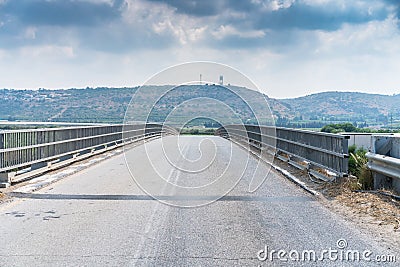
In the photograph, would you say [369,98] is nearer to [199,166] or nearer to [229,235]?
[199,166]

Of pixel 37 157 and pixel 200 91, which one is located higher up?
pixel 200 91

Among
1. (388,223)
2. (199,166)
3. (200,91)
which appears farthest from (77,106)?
(388,223)

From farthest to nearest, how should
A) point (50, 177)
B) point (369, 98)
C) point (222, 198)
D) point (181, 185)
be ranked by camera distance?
point (369, 98)
point (50, 177)
point (181, 185)
point (222, 198)

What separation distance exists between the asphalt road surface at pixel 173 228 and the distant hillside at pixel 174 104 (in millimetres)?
11693

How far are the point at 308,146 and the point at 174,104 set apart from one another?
9541mm

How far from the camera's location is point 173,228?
24.9 ft

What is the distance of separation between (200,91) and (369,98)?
36.0 m

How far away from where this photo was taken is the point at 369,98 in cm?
5341

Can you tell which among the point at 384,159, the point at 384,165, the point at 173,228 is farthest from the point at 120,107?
the point at 173,228

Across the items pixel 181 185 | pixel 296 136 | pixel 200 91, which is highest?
pixel 200 91

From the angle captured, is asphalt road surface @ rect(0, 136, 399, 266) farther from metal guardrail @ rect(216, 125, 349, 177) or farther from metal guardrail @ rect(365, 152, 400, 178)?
metal guardrail @ rect(365, 152, 400, 178)

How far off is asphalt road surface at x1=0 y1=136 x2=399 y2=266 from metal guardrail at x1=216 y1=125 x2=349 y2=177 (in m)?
1.09

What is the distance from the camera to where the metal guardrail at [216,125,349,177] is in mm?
11484

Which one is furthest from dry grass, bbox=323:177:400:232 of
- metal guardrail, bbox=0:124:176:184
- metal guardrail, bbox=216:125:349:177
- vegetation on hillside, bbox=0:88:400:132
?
vegetation on hillside, bbox=0:88:400:132
